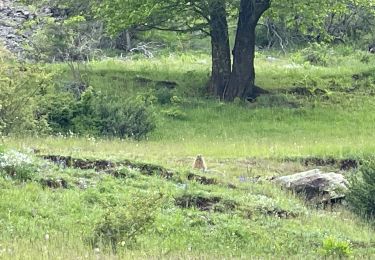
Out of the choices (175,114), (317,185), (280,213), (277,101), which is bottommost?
(175,114)

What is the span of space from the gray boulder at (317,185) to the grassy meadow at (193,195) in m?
0.39

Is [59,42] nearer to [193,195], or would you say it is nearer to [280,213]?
[193,195]

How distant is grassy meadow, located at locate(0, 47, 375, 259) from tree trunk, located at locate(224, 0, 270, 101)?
129cm

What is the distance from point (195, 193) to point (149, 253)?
3.66 m

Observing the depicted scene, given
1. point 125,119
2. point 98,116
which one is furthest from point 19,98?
point 125,119

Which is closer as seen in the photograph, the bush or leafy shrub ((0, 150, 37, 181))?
leafy shrub ((0, 150, 37, 181))

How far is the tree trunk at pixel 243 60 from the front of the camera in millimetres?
26578

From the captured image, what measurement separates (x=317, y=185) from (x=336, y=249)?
Result: 4670 millimetres

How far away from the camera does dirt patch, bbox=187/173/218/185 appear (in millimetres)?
13604

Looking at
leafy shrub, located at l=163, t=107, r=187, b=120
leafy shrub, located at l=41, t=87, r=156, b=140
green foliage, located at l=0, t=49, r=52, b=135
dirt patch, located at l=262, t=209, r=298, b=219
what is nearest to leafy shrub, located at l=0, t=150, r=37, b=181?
dirt patch, located at l=262, t=209, r=298, b=219

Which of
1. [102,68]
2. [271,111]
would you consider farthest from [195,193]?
[102,68]

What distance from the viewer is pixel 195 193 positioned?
40.8 feet

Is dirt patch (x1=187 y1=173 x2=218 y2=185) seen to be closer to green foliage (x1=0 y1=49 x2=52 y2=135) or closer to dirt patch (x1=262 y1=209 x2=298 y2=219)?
dirt patch (x1=262 y1=209 x2=298 y2=219)

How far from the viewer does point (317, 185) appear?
563 inches
